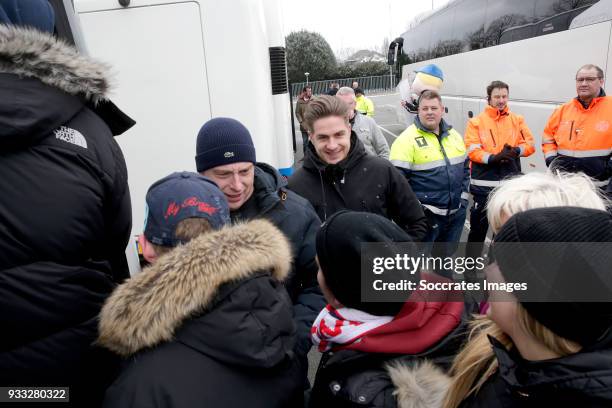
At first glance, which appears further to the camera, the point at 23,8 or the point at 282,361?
the point at 23,8

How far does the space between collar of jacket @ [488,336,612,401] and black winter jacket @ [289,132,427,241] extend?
1.82m

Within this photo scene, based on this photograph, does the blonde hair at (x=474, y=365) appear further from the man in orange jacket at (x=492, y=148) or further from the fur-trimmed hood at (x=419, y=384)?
the man in orange jacket at (x=492, y=148)

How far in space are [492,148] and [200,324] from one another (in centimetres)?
474

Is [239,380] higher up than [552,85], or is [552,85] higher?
[552,85]

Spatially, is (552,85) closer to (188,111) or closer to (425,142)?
(425,142)

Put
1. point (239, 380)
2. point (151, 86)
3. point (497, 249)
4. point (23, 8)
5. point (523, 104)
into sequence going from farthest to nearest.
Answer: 1. point (523, 104)
2. point (151, 86)
3. point (23, 8)
4. point (239, 380)
5. point (497, 249)

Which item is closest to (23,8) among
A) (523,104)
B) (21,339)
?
(21,339)

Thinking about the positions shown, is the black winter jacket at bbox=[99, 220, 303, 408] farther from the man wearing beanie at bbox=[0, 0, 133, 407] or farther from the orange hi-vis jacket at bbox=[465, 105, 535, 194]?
the orange hi-vis jacket at bbox=[465, 105, 535, 194]

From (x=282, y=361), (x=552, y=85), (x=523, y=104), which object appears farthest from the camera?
(x=523, y=104)

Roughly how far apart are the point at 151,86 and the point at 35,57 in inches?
83.1

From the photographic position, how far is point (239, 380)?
1.17 meters

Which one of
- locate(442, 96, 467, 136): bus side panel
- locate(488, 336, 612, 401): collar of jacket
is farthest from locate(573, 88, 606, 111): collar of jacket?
locate(442, 96, 467, 136): bus side panel

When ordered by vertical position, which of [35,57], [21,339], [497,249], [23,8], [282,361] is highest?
[23,8]

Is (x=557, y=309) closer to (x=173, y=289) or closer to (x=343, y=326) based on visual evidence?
(x=343, y=326)
